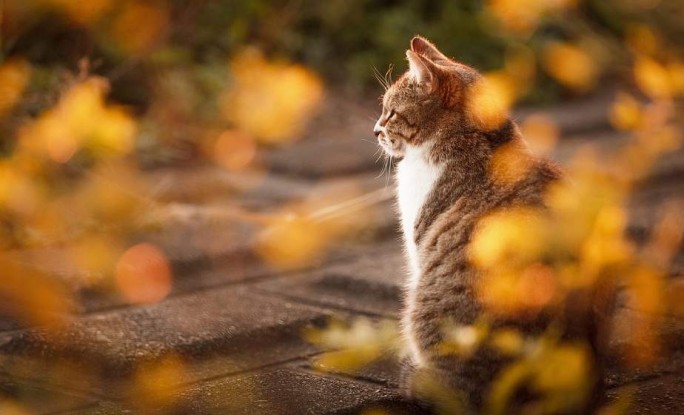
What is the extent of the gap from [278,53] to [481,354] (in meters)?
5.41

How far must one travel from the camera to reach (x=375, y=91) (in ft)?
28.4

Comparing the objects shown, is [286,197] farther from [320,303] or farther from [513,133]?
[513,133]

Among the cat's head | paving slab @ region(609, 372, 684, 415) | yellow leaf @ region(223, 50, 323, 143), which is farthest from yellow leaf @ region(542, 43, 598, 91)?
paving slab @ region(609, 372, 684, 415)

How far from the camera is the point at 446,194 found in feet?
11.4

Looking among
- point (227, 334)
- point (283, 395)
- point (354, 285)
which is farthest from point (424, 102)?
point (354, 285)

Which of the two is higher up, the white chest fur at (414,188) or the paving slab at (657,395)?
the white chest fur at (414,188)

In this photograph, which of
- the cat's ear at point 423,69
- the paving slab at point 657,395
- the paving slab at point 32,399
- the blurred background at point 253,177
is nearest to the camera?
the paving slab at point 657,395

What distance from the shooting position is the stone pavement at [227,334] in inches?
138

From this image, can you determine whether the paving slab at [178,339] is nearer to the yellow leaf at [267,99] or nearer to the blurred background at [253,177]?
the blurred background at [253,177]

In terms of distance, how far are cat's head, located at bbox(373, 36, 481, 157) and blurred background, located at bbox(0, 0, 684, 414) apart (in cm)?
22

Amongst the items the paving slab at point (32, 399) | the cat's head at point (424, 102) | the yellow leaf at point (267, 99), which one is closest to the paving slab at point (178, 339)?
the paving slab at point (32, 399)

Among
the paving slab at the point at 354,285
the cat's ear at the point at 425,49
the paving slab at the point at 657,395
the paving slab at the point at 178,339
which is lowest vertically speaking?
the paving slab at the point at 657,395

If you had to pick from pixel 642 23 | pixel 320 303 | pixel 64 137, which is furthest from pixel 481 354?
pixel 642 23

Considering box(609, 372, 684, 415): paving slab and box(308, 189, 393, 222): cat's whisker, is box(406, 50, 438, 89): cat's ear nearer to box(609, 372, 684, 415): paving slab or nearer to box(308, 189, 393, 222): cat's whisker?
box(609, 372, 684, 415): paving slab
